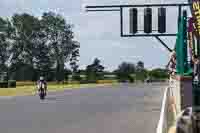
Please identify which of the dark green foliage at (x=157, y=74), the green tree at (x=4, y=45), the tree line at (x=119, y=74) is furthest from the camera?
the dark green foliage at (x=157, y=74)

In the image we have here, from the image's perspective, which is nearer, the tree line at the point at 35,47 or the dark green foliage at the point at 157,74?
the tree line at the point at 35,47

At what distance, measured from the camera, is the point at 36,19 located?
Result: 146625 millimetres

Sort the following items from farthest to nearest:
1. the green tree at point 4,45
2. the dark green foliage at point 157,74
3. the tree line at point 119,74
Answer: the dark green foliage at point 157,74, the tree line at point 119,74, the green tree at point 4,45

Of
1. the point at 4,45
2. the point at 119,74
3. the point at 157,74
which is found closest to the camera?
the point at 4,45

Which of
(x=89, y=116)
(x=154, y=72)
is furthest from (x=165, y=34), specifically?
(x=154, y=72)

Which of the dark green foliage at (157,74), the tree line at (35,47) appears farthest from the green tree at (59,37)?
the dark green foliage at (157,74)

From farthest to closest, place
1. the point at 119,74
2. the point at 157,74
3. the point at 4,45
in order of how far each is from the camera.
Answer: the point at 157,74
the point at 119,74
the point at 4,45

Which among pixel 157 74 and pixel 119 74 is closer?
pixel 119 74

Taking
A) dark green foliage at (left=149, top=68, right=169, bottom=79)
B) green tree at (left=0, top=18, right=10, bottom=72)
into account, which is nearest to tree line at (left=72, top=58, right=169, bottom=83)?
dark green foliage at (left=149, top=68, right=169, bottom=79)

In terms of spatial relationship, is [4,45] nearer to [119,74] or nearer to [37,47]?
[37,47]

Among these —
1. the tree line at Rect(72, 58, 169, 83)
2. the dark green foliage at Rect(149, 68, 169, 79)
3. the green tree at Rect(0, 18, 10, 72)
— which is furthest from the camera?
the dark green foliage at Rect(149, 68, 169, 79)

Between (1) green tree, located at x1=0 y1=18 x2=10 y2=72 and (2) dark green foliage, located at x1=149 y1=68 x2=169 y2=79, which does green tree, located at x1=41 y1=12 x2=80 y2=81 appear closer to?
(1) green tree, located at x1=0 y1=18 x2=10 y2=72

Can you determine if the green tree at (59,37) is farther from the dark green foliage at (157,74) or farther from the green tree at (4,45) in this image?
the dark green foliage at (157,74)

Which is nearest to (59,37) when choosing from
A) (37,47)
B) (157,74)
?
(37,47)
